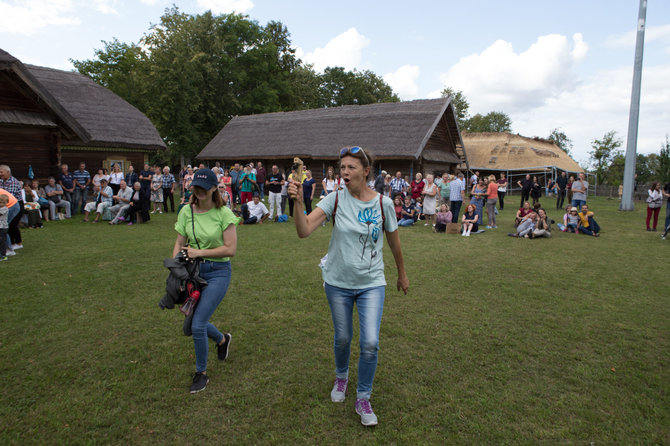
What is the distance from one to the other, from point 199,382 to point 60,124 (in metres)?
17.0

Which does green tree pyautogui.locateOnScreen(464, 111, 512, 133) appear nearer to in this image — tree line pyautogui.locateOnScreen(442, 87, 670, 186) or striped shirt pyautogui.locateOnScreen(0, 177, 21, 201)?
tree line pyautogui.locateOnScreen(442, 87, 670, 186)

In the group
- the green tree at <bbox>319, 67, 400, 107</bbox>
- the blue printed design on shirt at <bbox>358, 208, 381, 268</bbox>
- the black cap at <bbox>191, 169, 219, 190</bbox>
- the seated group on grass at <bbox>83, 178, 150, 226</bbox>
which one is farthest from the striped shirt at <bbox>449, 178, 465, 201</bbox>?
the green tree at <bbox>319, 67, 400, 107</bbox>

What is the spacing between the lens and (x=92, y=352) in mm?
4582

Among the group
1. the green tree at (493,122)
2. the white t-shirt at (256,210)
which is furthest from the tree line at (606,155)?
the white t-shirt at (256,210)

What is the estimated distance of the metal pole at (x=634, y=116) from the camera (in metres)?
20.7

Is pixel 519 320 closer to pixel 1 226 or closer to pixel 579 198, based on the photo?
pixel 1 226

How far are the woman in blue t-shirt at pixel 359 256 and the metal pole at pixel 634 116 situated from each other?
909 inches

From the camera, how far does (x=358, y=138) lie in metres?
27.4

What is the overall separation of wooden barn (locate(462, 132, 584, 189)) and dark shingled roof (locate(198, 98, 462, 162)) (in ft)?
38.7

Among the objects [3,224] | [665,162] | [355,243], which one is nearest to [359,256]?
[355,243]

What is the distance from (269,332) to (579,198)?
47.5 ft

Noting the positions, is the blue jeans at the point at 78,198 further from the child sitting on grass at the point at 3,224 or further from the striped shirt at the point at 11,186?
the child sitting on grass at the point at 3,224

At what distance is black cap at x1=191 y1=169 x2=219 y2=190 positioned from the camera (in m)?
3.74

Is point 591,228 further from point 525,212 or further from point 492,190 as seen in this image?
point 492,190
